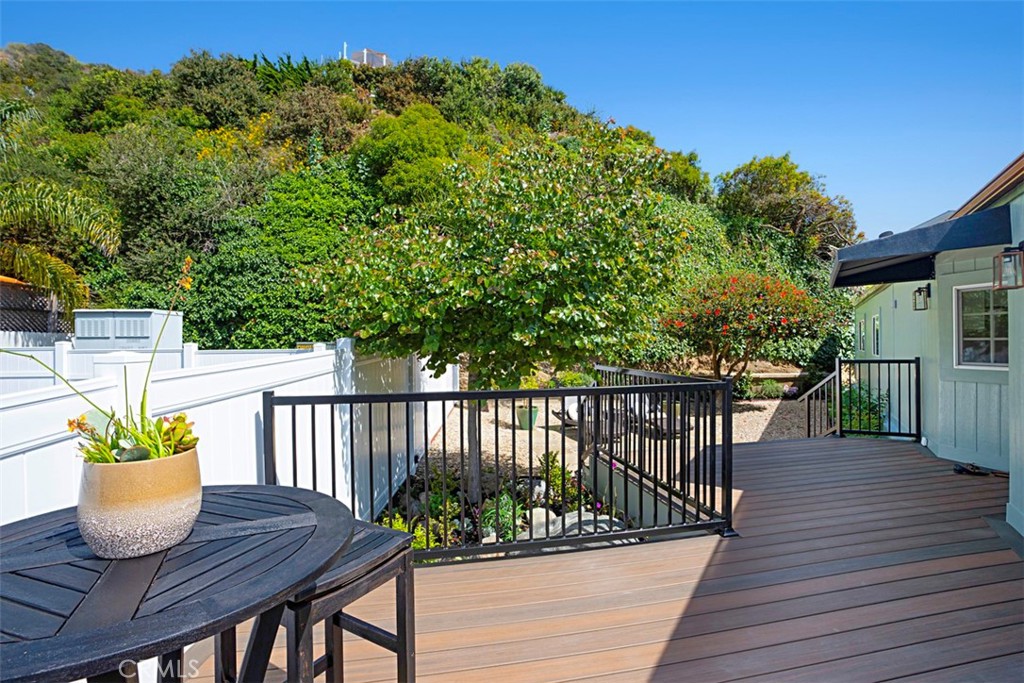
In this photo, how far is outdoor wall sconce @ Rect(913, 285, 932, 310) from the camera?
18.7 ft

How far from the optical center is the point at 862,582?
2621 millimetres

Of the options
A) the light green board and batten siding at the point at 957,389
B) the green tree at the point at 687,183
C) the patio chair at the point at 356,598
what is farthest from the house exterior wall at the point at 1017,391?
the green tree at the point at 687,183

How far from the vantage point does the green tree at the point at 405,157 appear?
11.3 m

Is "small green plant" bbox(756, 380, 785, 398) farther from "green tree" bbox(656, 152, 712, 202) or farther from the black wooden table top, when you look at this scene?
the black wooden table top

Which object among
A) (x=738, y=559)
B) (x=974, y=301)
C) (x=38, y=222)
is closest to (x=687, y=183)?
(x=974, y=301)

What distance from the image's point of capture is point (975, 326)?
15.9 feet

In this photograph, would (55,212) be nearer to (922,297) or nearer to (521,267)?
(521,267)

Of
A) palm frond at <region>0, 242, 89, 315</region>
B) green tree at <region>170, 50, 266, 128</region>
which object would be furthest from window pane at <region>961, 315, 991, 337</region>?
green tree at <region>170, 50, 266, 128</region>

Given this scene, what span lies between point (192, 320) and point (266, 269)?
143 centimetres

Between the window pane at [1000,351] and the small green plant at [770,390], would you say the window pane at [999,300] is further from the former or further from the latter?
the small green plant at [770,390]

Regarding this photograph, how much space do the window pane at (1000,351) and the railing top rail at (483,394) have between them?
3.08 meters

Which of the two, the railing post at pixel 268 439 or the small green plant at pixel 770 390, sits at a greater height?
the railing post at pixel 268 439

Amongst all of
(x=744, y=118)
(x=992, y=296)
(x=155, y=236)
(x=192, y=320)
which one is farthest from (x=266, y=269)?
(x=992, y=296)

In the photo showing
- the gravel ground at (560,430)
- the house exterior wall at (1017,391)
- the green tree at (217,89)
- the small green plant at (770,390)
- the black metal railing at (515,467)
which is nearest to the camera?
the black metal railing at (515,467)
